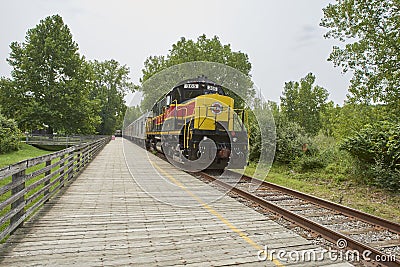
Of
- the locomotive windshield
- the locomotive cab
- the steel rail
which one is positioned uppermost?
the locomotive windshield

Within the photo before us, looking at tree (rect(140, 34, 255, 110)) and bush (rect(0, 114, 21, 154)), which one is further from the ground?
tree (rect(140, 34, 255, 110))

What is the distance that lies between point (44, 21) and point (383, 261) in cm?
3576

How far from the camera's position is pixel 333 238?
4.48m

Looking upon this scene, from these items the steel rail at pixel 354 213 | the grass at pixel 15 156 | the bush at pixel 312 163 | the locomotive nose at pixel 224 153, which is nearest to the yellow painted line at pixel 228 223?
the locomotive nose at pixel 224 153

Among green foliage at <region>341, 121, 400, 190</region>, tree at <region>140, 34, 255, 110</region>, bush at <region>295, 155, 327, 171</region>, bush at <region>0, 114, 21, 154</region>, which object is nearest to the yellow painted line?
green foliage at <region>341, 121, 400, 190</region>

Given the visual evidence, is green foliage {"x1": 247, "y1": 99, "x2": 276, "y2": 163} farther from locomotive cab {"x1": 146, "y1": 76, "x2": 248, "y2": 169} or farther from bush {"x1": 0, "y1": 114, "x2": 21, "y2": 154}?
bush {"x1": 0, "y1": 114, "x2": 21, "y2": 154}

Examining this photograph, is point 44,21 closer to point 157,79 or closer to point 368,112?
point 157,79

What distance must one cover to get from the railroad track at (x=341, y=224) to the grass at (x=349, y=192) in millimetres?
919

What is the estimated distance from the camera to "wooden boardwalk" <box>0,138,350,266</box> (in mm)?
3746

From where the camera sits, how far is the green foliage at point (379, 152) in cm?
859

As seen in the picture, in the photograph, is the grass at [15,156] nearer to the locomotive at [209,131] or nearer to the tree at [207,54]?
the locomotive at [209,131]

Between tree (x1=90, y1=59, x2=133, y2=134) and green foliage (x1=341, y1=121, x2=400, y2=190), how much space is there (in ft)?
182

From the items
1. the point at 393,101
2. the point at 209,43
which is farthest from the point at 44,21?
the point at 393,101

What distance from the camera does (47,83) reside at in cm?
3084
